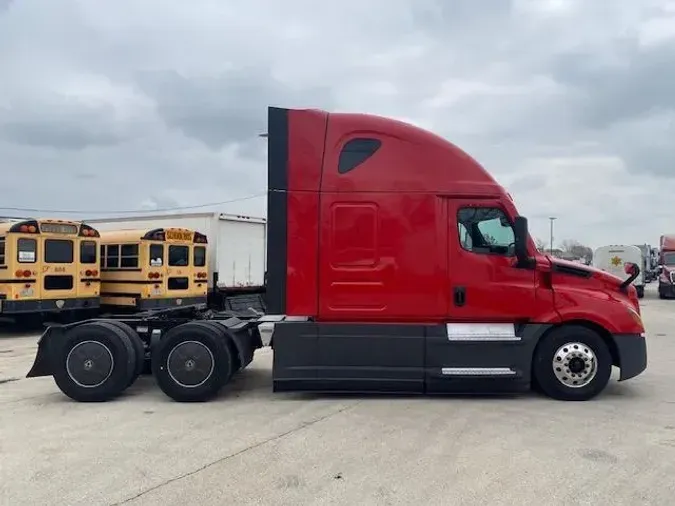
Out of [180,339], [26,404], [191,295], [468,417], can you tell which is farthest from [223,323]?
[191,295]

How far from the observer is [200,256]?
732 inches

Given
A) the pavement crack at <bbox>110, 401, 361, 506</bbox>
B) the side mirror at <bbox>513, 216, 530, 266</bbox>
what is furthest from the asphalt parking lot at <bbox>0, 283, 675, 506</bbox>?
the side mirror at <bbox>513, 216, 530, 266</bbox>

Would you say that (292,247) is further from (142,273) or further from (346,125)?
(142,273)

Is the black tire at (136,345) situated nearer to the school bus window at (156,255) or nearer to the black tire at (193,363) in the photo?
the black tire at (193,363)

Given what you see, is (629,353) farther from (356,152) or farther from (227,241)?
(227,241)

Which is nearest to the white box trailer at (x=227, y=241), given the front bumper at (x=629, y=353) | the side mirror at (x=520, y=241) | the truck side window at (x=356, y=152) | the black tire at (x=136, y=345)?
the black tire at (x=136, y=345)

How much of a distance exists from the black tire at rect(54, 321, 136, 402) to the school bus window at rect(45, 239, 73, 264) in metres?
8.61

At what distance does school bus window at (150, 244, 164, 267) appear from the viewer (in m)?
17.1

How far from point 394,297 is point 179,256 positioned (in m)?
11.5

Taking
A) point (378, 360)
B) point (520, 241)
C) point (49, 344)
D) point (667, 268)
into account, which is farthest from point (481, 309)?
point (667, 268)

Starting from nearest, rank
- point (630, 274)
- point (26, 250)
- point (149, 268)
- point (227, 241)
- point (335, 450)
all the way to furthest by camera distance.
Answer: point (335, 450), point (630, 274), point (26, 250), point (149, 268), point (227, 241)

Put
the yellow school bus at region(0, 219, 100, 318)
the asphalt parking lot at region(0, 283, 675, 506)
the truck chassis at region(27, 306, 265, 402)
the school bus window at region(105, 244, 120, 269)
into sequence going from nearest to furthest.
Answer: the asphalt parking lot at region(0, 283, 675, 506)
the truck chassis at region(27, 306, 265, 402)
the yellow school bus at region(0, 219, 100, 318)
the school bus window at region(105, 244, 120, 269)

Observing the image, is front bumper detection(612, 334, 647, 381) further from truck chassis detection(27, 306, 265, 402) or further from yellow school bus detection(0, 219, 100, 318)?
yellow school bus detection(0, 219, 100, 318)

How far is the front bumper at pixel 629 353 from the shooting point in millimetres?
7574
